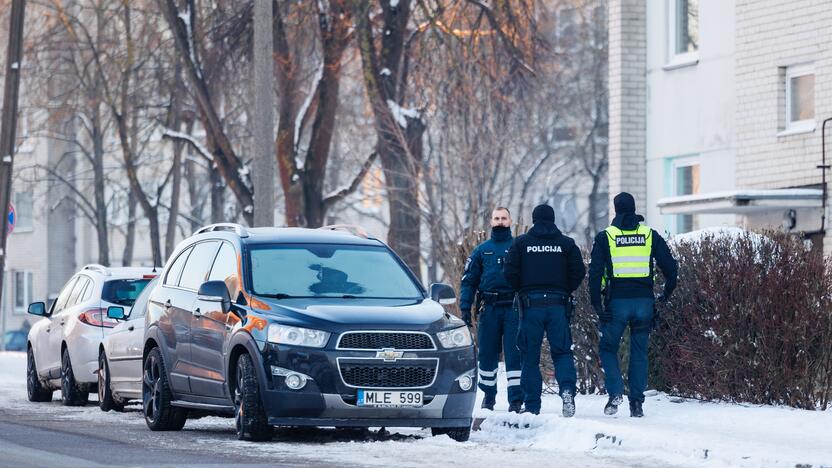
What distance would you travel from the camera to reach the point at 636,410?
14961mm

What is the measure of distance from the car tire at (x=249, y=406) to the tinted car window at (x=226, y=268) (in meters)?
0.79

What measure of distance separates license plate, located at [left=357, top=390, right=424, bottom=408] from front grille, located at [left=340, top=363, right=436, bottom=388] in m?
0.05

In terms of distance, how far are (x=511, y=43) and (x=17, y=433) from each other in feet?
49.8

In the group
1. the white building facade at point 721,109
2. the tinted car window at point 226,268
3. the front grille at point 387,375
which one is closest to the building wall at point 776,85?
the white building facade at point 721,109

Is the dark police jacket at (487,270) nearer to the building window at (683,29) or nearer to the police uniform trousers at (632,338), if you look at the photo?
the police uniform trousers at (632,338)

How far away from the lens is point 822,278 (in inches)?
593

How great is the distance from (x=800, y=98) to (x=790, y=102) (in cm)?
24

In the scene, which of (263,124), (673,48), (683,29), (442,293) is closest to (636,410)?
(442,293)

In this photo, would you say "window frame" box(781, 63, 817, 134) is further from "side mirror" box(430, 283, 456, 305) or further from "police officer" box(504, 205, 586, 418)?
"side mirror" box(430, 283, 456, 305)

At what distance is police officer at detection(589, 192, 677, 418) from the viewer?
14.8 m

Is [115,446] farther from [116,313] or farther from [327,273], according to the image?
[116,313]

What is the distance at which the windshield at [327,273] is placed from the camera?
1380cm

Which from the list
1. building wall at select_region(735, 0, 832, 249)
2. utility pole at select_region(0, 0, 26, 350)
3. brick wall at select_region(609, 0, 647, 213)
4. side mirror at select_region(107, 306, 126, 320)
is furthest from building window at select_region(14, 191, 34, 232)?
side mirror at select_region(107, 306, 126, 320)

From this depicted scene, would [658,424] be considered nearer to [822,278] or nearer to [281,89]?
[822,278]
